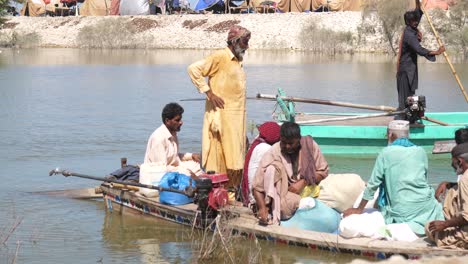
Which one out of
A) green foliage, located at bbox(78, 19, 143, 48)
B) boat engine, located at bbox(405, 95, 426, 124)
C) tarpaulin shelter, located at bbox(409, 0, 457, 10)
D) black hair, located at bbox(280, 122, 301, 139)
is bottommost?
green foliage, located at bbox(78, 19, 143, 48)

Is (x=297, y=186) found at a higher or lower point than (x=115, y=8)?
lower

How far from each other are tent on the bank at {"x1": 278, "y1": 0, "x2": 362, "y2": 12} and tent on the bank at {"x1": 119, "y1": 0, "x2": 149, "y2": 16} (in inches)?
334

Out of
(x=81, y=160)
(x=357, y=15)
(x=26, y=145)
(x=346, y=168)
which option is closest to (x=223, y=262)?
(x=346, y=168)

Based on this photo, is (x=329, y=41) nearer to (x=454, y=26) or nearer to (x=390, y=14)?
(x=390, y=14)

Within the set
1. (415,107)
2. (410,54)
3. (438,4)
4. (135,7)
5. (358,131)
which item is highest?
(438,4)

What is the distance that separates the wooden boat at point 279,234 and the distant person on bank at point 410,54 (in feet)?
14.5

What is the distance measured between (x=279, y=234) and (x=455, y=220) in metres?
1.46

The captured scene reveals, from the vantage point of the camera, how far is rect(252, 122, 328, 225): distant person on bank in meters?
7.23

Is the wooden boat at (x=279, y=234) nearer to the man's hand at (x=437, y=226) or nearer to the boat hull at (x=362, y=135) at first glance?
the man's hand at (x=437, y=226)

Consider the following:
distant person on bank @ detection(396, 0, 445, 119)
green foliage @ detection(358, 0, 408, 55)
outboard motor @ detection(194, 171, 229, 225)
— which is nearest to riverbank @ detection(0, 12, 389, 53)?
green foliage @ detection(358, 0, 408, 55)

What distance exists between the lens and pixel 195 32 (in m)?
50.3

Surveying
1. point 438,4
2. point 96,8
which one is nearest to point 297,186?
point 438,4

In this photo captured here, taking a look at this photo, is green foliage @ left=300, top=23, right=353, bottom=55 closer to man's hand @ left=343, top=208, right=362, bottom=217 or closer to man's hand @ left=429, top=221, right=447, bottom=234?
man's hand @ left=343, top=208, right=362, bottom=217

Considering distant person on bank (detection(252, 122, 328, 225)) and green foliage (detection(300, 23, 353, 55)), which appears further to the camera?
green foliage (detection(300, 23, 353, 55))
